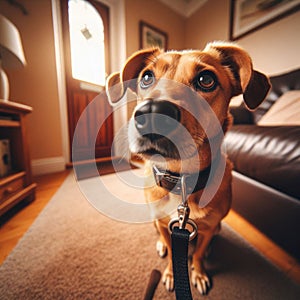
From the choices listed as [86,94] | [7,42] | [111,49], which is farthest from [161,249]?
[111,49]

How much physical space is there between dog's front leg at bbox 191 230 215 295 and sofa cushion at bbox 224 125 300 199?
0.34m

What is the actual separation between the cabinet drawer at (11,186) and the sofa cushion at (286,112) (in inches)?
63.7

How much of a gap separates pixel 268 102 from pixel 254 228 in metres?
1.11

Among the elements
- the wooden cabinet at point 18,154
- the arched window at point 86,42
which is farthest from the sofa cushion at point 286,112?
the arched window at point 86,42

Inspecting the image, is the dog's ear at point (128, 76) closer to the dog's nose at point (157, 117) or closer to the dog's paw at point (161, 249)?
the dog's nose at point (157, 117)

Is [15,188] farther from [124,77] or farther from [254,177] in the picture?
[254,177]

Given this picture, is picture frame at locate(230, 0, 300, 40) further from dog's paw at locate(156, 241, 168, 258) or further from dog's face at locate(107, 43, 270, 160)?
dog's paw at locate(156, 241, 168, 258)

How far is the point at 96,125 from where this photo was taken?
2.25m

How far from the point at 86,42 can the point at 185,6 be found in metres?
2.21

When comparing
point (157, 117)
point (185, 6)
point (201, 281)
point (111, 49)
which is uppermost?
point (185, 6)

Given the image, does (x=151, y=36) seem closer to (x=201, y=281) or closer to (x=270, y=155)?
(x=270, y=155)

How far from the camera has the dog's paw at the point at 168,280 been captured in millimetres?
544

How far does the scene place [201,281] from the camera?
1.84ft

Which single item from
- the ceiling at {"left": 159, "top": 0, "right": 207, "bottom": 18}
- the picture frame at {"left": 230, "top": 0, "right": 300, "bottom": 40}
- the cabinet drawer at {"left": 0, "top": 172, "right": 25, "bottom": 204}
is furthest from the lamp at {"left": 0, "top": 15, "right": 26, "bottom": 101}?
the ceiling at {"left": 159, "top": 0, "right": 207, "bottom": 18}
